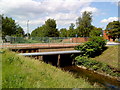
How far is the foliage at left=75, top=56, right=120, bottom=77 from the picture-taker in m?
18.3

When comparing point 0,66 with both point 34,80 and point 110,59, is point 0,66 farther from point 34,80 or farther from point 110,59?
point 110,59

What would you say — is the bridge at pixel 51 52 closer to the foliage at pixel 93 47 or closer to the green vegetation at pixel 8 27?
the foliage at pixel 93 47

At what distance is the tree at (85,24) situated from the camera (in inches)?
1734

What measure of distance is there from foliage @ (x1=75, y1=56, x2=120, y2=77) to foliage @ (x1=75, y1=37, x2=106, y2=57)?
133 centimetres

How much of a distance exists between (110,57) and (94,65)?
3.30m

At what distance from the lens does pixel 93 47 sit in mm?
24062

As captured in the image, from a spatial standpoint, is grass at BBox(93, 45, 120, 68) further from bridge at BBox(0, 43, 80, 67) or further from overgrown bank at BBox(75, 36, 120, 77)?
bridge at BBox(0, 43, 80, 67)

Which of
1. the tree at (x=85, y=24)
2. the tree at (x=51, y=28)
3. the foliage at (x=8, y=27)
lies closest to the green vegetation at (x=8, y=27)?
the foliage at (x=8, y=27)

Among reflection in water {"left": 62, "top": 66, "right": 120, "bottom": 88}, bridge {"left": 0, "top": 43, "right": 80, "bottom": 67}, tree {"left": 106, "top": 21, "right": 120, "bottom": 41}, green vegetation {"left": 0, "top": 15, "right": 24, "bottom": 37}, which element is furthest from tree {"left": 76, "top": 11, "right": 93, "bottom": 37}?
reflection in water {"left": 62, "top": 66, "right": 120, "bottom": 88}

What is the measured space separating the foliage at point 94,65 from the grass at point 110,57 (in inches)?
44.2


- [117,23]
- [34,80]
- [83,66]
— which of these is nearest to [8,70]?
[34,80]

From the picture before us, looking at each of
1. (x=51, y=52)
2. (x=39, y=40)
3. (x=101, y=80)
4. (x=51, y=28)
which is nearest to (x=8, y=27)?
(x=39, y=40)

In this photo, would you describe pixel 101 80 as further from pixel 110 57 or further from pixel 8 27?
pixel 8 27

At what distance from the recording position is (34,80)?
19.9 feet
